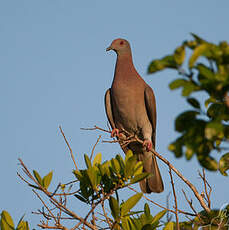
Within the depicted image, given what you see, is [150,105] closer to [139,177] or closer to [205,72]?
[139,177]

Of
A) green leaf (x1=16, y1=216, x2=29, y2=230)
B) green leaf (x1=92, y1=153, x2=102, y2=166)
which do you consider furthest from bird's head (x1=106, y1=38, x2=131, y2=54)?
green leaf (x1=16, y1=216, x2=29, y2=230)

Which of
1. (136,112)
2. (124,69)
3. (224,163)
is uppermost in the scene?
(124,69)

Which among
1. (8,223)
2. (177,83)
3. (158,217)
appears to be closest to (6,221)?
(8,223)

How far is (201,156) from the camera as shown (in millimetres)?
1807

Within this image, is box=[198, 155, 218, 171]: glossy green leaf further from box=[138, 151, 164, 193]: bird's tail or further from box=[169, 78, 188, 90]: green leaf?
box=[138, 151, 164, 193]: bird's tail

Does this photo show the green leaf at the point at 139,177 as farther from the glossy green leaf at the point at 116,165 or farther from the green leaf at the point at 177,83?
the green leaf at the point at 177,83

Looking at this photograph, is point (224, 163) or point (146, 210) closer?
point (224, 163)

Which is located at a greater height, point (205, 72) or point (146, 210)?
point (205, 72)

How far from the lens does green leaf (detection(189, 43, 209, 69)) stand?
4.80 ft

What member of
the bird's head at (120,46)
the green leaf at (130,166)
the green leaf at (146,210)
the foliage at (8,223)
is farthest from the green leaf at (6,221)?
the bird's head at (120,46)

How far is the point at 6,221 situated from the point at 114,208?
0.93 m

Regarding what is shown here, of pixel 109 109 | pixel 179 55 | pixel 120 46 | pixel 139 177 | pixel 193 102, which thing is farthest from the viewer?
pixel 120 46

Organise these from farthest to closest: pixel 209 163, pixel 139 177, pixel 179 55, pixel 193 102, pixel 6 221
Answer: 1. pixel 6 221
2. pixel 139 177
3. pixel 209 163
4. pixel 193 102
5. pixel 179 55

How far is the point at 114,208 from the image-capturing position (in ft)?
10.1
